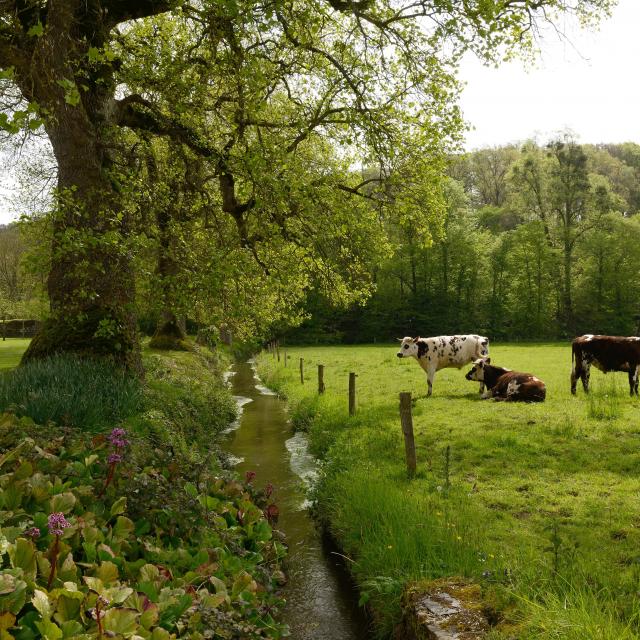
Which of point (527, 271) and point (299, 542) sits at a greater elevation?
point (527, 271)

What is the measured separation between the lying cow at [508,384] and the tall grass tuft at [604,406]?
4.55 ft

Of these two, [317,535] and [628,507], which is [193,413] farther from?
[628,507]

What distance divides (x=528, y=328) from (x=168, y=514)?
53228mm

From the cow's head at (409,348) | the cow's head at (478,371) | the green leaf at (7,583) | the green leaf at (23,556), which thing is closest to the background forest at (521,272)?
the cow's head at (409,348)

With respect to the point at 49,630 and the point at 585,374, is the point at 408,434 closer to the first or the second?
the point at 49,630

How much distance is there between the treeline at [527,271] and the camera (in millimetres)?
49844

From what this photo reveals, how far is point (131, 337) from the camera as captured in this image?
1127cm

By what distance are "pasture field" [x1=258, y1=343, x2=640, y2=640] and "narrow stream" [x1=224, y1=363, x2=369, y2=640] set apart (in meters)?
0.31

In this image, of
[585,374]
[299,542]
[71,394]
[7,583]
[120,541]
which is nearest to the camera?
[7,583]

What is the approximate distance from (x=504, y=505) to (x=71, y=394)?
21.4 ft

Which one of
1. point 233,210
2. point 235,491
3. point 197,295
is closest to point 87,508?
point 235,491

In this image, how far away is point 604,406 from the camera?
40.1 feet

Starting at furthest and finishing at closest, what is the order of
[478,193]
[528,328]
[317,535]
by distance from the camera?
[478,193] → [528,328] → [317,535]

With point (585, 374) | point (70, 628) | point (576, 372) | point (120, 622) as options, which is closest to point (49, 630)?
point (70, 628)
